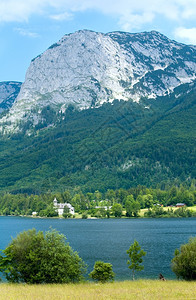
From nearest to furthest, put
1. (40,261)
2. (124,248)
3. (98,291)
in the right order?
(98,291)
(40,261)
(124,248)

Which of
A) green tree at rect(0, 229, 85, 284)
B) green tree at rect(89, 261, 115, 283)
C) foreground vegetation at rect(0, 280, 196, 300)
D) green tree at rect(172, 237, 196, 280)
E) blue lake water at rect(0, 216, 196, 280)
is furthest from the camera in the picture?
blue lake water at rect(0, 216, 196, 280)

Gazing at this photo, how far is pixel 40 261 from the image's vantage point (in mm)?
52688

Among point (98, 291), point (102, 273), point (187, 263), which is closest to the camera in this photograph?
point (98, 291)

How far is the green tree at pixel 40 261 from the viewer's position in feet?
171

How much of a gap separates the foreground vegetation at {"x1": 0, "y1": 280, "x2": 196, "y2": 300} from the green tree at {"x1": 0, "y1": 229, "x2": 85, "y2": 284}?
9.36 ft

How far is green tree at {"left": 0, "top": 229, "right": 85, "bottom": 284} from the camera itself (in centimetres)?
5203

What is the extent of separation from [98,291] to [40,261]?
11225 millimetres

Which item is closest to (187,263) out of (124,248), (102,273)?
(102,273)

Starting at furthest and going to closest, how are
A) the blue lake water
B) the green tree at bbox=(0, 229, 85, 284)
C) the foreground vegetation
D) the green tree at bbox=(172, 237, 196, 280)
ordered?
the blue lake water
the green tree at bbox=(172, 237, 196, 280)
the green tree at bbox=(0, 229, 85, 284)
the foreground vegetation

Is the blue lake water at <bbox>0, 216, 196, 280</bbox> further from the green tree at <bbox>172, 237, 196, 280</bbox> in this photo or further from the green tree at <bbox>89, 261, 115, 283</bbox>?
the green tree at <bbox>172, 237, 196, 280</bbox>

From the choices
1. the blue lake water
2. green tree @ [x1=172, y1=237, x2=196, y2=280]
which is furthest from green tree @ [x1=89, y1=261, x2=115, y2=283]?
the blue lake water

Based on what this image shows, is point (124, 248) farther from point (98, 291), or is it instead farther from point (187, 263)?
point (98, 291)

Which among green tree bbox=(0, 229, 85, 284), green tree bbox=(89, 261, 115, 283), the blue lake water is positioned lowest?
the blue lake water

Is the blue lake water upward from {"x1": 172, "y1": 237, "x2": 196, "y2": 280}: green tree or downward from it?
downward
